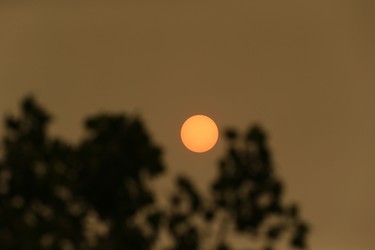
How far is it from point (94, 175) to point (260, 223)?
1.69ft

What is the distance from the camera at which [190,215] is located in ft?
5.28

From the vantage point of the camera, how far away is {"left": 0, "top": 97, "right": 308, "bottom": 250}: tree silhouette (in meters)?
1.49

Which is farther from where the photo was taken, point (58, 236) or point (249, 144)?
point (249, 144)

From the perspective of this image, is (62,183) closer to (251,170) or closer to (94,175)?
(94,175)

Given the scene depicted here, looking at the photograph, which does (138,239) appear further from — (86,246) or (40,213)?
(40,213)

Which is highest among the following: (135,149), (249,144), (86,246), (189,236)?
(249,144)

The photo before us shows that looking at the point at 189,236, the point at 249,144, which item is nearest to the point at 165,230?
the point at 189,236

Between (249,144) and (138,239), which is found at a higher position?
(249,144)

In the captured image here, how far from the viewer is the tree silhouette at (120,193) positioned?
58.5 inches

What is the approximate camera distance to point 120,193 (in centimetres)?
156

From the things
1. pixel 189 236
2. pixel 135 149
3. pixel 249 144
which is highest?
pixel 249 144

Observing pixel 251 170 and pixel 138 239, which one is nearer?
pixel 138 239

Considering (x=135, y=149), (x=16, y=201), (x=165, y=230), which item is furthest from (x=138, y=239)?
(x=16, y=201)

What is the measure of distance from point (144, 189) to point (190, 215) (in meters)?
0.16
